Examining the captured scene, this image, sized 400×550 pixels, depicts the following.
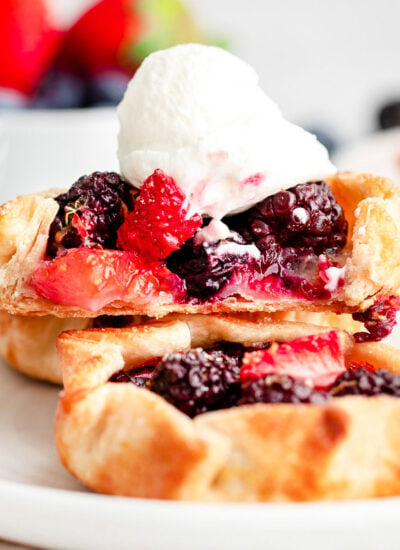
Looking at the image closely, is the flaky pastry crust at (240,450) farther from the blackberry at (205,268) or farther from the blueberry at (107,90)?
the blueberry at (107,90)

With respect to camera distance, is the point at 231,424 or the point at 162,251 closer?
Result: the point at 231,424

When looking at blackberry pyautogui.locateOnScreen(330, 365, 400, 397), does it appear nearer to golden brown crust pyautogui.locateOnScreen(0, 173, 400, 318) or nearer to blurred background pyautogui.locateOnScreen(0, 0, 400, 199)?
golden brown crust pyautogui.locateOnScreen(0, 173, 400, 318)

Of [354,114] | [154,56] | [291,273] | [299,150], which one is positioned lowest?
[354,114]

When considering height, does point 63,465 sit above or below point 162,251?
below

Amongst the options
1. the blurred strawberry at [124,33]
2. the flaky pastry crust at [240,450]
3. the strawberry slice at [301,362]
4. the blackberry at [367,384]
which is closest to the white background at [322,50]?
the blurred strawberry at [124,33]

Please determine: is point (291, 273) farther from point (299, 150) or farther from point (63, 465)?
point (63, 465)

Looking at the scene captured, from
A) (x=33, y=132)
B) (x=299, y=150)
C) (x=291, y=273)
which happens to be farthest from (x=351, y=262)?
(x=33, y=132)
